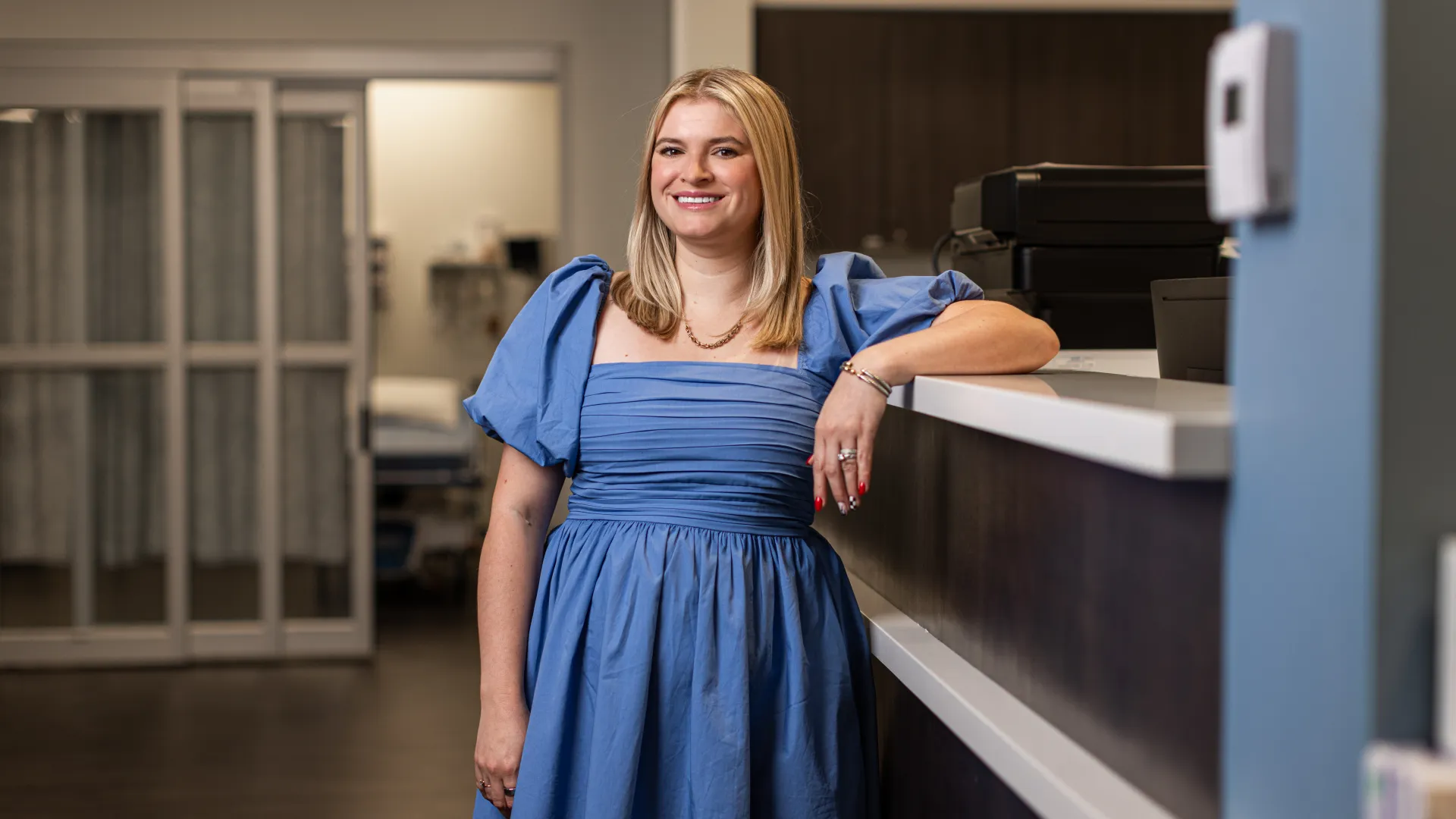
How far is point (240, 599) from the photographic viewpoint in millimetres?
4891

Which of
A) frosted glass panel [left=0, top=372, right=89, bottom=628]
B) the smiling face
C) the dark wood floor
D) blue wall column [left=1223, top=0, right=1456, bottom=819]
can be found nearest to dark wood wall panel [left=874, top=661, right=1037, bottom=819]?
blue wall column [left=1223, top=0, right=1456, bottom=819]

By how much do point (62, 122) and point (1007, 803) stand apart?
4670 millimetres

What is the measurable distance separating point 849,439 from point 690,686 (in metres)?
0.35

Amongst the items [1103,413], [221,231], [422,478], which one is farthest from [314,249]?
[1103,413]

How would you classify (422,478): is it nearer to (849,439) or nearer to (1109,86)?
(1109,86)

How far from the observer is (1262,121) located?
2.41 ft

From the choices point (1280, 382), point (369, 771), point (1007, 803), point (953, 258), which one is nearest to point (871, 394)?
point (1007, 803)

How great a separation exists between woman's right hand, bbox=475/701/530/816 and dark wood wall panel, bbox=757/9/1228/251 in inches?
124

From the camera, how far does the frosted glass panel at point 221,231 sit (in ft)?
15.7

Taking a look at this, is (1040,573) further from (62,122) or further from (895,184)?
(62,122)

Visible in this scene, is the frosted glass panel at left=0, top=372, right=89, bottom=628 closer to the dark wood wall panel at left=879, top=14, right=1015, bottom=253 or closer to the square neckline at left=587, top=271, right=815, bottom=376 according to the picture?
the dark wood wall panel at left=879, top=14, right=1015, bottom=253

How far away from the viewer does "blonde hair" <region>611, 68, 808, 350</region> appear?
60.1 inches

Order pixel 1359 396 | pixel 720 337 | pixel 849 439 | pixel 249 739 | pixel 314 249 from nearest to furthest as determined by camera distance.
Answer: pixel 1359 396, pixel 849 439, pixel 720 337, pixel 249 739, pixel 314 249

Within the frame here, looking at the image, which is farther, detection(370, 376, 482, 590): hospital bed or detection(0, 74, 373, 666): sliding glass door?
detection(370, 376, 482, 590): hospital bed
